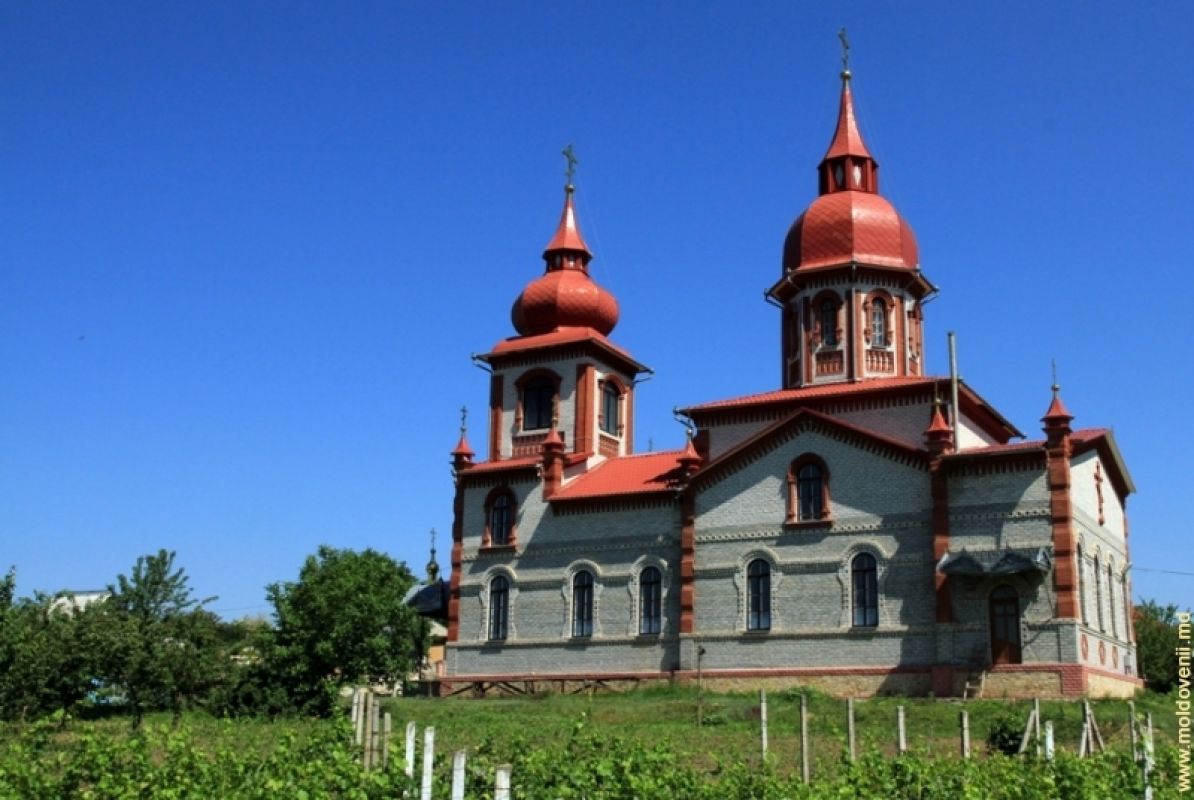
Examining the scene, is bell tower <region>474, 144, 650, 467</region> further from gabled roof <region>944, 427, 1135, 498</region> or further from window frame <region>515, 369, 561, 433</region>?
gabled roof <region>944, 427, 1135, 498</region>

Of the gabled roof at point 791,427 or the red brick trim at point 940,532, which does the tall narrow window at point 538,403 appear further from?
the red brick trim at point 940,532

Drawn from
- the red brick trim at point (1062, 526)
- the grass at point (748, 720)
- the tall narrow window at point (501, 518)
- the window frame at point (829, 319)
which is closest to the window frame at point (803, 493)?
the window frame at point (829, 319)

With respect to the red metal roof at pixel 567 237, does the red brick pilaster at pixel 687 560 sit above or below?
below

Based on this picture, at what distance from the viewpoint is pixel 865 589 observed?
33938 millimetres

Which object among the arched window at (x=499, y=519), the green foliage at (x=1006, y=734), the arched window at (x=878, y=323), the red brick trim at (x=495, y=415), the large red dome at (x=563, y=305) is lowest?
the green foliage at (x=1006, y=734)

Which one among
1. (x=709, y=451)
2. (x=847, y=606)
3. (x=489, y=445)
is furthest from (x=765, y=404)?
(x=489, y=445)

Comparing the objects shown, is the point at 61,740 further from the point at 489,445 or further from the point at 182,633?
the point at 489,445

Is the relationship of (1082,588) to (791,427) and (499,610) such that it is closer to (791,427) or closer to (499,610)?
(791,427)

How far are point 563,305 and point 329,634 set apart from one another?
1300 centimetres

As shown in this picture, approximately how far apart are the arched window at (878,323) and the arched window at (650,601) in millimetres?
9039

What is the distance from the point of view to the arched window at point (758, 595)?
35.3 meters

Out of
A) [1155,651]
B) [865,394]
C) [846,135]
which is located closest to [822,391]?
[865,394]

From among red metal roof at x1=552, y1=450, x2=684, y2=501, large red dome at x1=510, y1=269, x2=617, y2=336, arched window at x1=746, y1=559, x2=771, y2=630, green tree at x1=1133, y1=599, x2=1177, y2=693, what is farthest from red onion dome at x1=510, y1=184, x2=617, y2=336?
green tree at x1=1133, y1=599, x2=1177, y2=693

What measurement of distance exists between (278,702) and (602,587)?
938 centimetres
